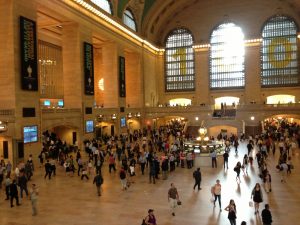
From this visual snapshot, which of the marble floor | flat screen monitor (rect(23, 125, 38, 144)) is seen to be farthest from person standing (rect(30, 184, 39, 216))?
flat screen monitor (rect(23, 125, 38, 144))

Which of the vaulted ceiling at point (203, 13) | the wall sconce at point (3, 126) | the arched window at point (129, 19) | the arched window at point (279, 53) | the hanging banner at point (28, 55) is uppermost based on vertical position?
the vaulted ceiling at point (203, 13)

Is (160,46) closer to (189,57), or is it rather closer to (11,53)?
(189,57)

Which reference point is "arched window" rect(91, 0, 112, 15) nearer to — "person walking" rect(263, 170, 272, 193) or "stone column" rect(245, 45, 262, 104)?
"stone column" rect(245, 45, 262, 104)

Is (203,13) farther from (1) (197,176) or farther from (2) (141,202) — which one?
(2) (141,202)

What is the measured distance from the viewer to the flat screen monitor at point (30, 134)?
55.2 ft

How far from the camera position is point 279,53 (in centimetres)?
3962

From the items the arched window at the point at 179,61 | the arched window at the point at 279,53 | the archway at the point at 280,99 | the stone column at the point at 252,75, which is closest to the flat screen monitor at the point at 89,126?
the arched window at the point at 179,61

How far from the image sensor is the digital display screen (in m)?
16.8

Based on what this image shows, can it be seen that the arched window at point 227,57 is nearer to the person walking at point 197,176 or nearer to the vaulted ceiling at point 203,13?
the vaulted ceiling at point 203,13

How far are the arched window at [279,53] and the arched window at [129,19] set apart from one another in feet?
56.3

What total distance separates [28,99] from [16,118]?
62.3 inches

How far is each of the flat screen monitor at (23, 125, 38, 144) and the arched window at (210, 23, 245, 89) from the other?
29683 millimetres

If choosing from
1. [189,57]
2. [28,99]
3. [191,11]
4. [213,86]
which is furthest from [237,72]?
[28,99]

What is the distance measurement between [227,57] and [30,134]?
31.8m
